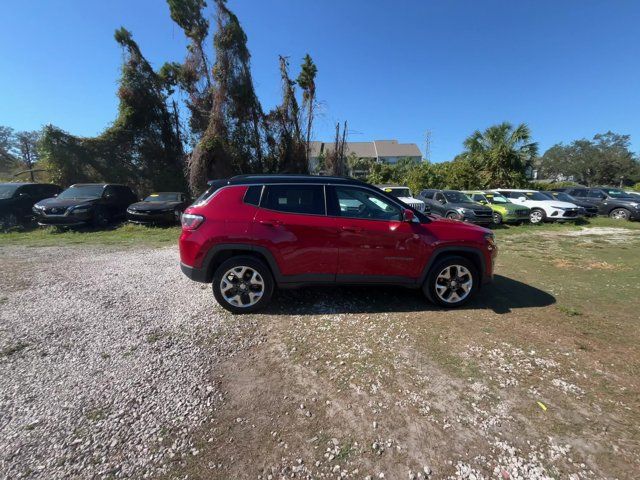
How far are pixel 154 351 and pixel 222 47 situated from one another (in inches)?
665

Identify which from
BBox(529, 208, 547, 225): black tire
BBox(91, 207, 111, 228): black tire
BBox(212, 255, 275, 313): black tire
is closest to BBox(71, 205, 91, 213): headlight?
BBox(91, 207, 111, 228): black tire

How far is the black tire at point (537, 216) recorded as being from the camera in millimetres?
13633

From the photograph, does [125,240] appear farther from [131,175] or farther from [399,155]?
[399,155]

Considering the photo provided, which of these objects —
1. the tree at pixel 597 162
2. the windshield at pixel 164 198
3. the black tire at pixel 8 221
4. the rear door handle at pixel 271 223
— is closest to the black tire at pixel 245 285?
the rear door handle at pixel 271 223

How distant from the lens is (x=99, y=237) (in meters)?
9.61

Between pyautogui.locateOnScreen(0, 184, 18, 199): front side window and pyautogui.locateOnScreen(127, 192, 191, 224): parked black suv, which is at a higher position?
pyautogui.locateOnScreen(0, 184, 18, 199): front side window

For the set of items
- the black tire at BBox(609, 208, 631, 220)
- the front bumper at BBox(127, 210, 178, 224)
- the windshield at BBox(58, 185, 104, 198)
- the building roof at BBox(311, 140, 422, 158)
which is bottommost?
the black tire at BBox(609, 208, 631, 220)

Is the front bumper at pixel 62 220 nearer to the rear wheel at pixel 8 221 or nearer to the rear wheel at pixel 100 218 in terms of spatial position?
the rear wheel at pixel 100 218

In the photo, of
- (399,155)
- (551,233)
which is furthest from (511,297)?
(399,155)

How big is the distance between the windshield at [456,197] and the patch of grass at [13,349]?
1345cm

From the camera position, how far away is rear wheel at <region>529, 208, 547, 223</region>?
13637 millimetres

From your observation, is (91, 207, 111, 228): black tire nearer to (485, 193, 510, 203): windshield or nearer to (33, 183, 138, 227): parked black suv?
(33, 183, 138, 227): parked black suv

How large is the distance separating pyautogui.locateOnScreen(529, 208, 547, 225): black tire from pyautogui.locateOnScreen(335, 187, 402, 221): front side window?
1279cm

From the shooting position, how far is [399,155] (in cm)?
6131
